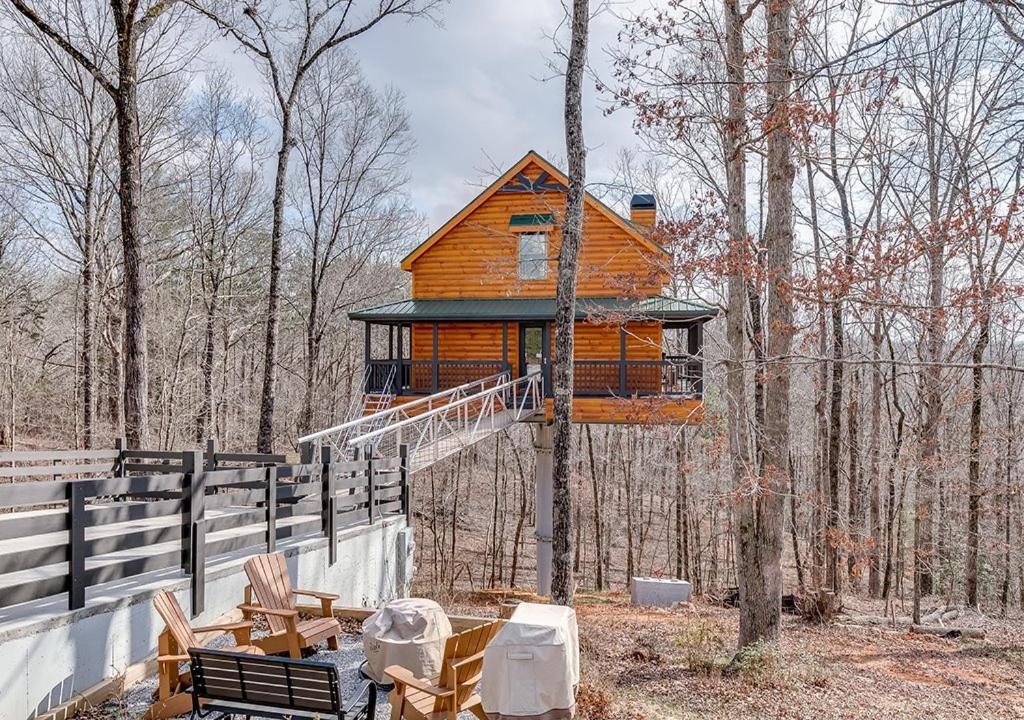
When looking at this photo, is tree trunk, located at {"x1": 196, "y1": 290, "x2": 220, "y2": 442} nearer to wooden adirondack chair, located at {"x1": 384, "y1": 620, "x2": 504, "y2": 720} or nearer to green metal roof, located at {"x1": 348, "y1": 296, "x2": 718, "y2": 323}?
green metal roof, located at {"x1": 348, "y1": 296, "x2": 718, "y2": 323}

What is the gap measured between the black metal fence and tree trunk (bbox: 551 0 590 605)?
303 centimetres

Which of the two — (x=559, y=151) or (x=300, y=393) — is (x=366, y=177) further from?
(x=300, y=393)

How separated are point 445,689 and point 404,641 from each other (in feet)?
1.63

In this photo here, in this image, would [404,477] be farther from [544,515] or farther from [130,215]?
[130,215]

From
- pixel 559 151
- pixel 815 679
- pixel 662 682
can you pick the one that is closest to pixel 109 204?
pixel 559 151

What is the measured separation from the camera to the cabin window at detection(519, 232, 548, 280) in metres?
18.4

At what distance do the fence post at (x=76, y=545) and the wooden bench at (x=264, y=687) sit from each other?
1379 mm

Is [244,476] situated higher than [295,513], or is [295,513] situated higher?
[244,476]

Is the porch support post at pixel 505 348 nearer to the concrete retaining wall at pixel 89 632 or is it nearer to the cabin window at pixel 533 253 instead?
the cabin window at pixel 533 253

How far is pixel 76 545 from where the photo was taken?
5.59 metres

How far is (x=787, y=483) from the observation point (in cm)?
938

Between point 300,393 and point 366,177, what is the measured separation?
12.4 metres

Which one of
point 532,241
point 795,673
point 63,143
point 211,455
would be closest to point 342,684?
point 795,673

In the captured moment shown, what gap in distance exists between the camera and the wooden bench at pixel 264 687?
4.64 metres
